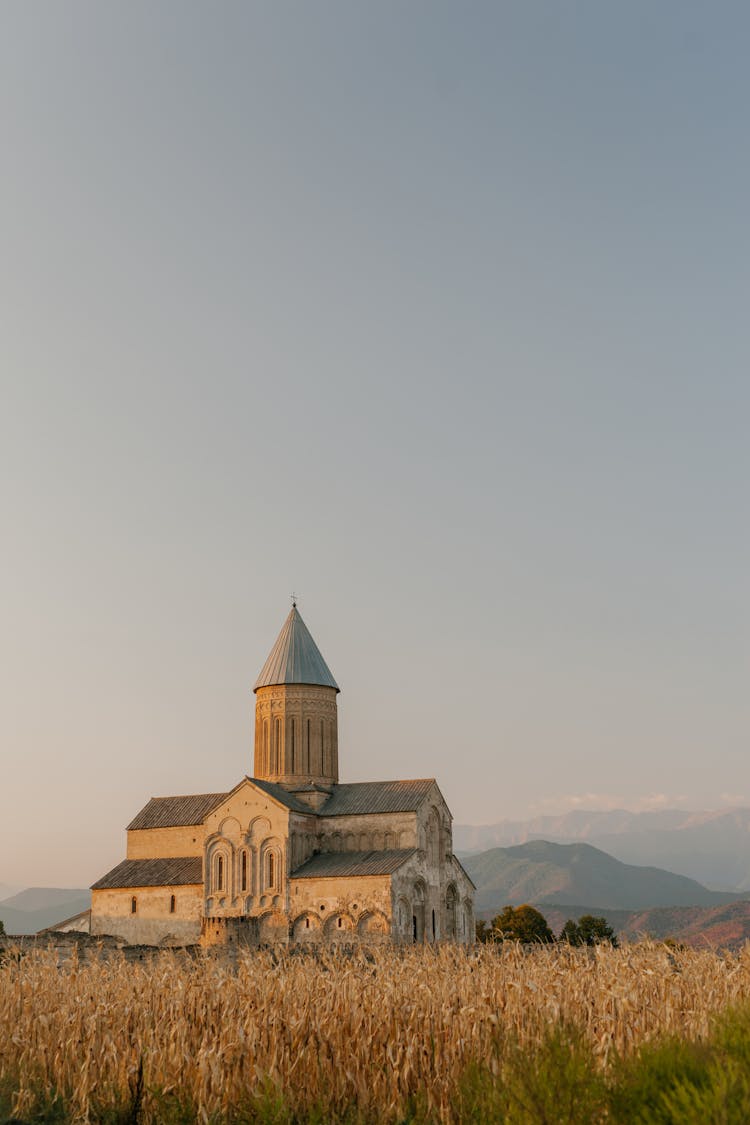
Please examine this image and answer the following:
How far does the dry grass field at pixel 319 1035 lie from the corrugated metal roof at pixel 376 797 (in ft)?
113

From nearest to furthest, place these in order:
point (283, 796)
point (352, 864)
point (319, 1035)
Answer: point (319, 1035), point (352, 864), point (283, 796)

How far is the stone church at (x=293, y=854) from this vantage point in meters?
42.3

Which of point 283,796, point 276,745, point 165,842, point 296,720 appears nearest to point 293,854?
point 283,796

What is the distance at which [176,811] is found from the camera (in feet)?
166

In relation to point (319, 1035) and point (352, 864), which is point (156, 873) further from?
point (319, 1035)

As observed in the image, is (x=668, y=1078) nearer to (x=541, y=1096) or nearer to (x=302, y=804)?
(x=541, y=1096)

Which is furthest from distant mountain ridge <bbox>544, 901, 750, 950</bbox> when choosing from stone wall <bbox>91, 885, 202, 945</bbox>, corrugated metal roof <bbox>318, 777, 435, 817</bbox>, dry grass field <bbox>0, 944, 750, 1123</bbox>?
dry grass field <bbox>0, 944, 750, 1123</bbox>

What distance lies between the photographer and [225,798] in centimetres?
4638

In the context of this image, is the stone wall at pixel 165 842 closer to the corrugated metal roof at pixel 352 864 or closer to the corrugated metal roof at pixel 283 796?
the corrugated metal roof at pixel 283 796

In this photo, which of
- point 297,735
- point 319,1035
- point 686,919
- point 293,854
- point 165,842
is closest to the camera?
point 319,1035

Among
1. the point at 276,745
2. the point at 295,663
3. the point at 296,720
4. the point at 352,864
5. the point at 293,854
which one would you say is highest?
the point at 295,663

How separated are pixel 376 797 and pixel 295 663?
7.85 meters

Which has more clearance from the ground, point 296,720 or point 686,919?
point 296,720

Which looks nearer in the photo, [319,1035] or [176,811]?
[319,1035]
